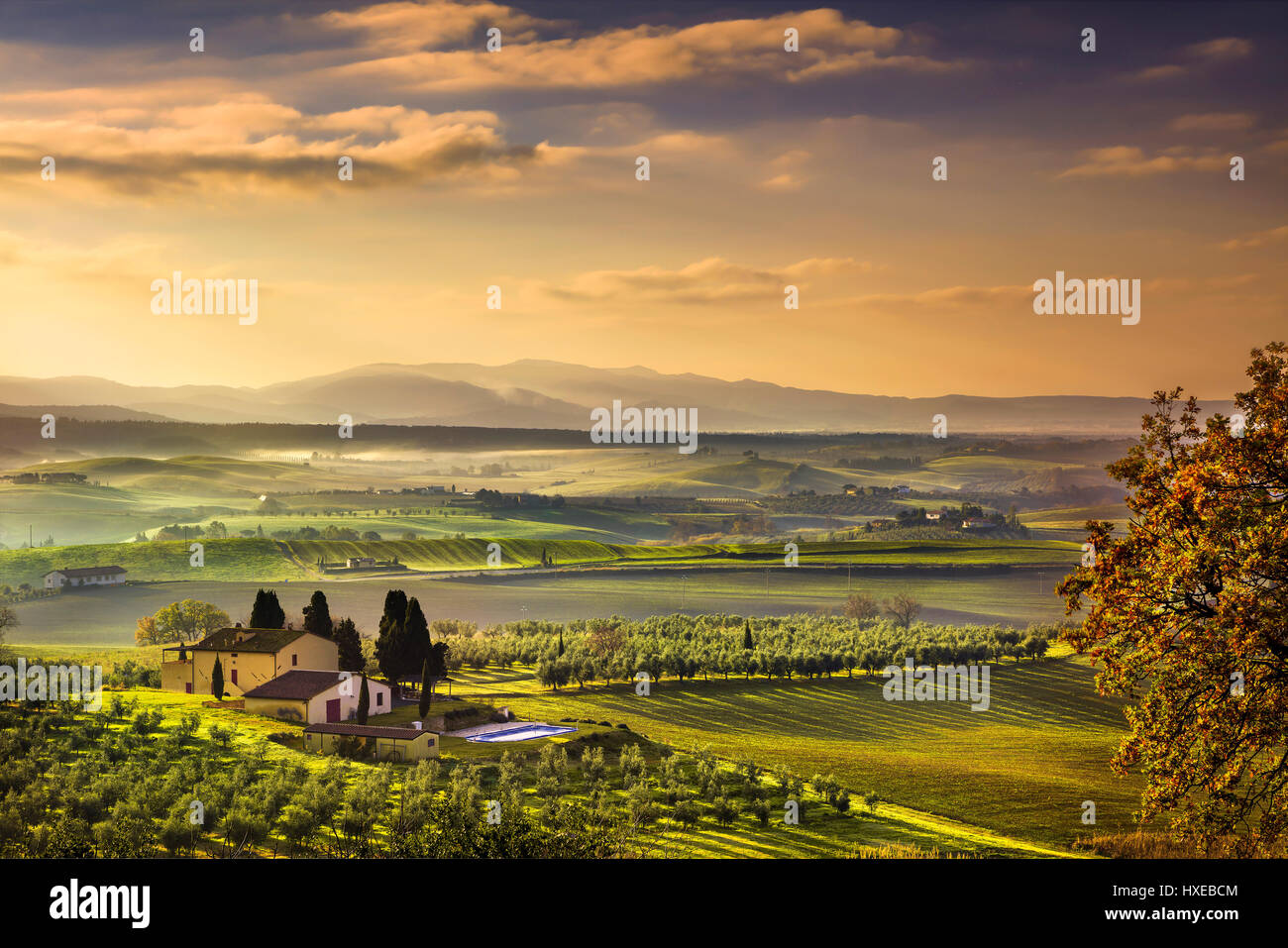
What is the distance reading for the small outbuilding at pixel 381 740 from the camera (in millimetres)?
25891

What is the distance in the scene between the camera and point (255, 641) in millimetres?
34062

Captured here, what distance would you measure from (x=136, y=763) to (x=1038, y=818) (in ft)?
73.0

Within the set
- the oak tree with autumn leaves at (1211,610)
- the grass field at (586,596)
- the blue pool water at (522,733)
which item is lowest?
the grass field at (586,596)

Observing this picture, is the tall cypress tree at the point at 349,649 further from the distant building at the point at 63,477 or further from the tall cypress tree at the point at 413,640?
the distant building at the point at 63,477

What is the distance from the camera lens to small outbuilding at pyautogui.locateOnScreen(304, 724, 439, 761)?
1019 inches

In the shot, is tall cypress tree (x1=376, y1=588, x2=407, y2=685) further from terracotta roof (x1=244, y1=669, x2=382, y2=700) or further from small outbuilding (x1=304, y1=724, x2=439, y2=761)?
small outbuilding (x1=304, y1=724, x2=439, y2=761)

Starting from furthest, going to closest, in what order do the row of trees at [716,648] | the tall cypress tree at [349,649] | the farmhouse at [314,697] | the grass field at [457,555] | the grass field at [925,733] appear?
the grass field at [457,555], the row of trees at [716,648], the tall cypress tree at [349,649], the farmhouse at [314,697], the grass field at [925,733]

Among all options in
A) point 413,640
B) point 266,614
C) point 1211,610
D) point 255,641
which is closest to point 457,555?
point 266,614

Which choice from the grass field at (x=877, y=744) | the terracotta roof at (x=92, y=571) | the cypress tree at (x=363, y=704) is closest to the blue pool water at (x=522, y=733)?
the grass field at (x=877, y=744)

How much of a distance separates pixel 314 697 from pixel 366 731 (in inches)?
159
